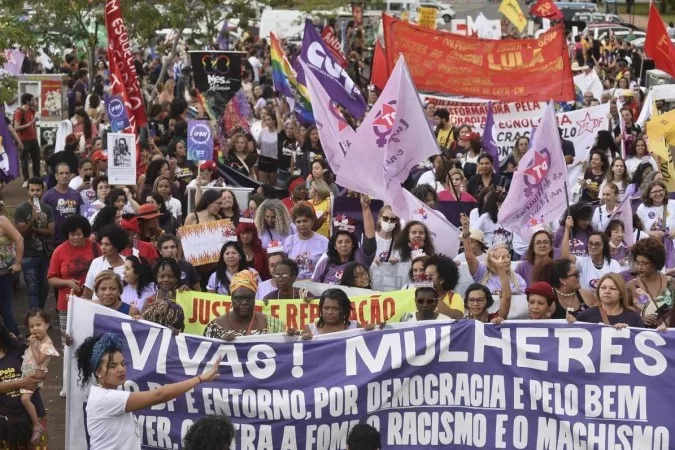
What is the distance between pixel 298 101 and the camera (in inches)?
780

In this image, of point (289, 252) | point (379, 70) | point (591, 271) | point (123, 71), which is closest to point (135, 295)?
point (289, 252)

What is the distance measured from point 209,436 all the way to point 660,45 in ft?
44.1

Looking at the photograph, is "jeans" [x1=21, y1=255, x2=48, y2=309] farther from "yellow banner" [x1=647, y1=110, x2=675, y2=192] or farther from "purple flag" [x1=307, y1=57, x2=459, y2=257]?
"yellow banner" [x1=647, y1=110, x2=675, y2=192]

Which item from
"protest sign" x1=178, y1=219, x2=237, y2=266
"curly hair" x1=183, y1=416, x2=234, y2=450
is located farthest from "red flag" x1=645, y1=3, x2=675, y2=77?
"curly hair" x1=183, y1=416, x2=234, y2=450

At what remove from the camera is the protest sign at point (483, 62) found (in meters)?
17.7

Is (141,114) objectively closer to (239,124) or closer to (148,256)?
(239,124)

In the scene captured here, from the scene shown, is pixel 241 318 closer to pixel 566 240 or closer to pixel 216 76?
pixel 566 240

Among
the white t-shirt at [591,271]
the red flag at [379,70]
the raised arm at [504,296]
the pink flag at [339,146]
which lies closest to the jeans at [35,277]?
the pink flag at [339,146]

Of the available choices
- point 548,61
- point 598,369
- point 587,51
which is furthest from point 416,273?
point 587,51

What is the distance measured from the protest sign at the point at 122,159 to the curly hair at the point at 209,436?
796cm

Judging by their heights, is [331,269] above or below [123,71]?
below

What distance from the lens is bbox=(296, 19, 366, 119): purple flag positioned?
1619 cm

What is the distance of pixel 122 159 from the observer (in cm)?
1430

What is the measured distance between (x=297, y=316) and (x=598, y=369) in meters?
2.19
